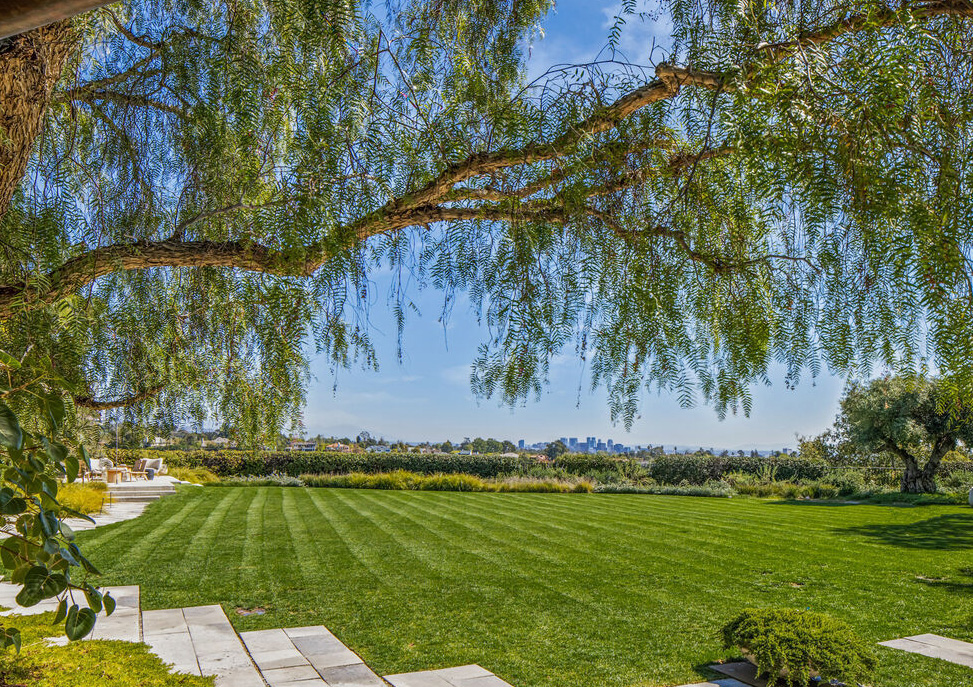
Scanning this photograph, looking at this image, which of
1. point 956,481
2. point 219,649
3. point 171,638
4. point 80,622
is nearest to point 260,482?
point 171,638

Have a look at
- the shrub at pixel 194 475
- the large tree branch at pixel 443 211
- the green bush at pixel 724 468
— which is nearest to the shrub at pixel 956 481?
the green bush at pixel 724 468

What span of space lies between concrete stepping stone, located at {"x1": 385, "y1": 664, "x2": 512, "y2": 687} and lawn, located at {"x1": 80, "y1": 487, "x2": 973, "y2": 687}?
147mm

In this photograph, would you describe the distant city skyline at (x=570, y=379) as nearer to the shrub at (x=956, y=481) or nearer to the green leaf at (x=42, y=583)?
the green leaf at (x=42, y=583)

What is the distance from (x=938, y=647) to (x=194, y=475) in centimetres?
1781

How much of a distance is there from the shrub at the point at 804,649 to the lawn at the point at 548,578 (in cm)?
48

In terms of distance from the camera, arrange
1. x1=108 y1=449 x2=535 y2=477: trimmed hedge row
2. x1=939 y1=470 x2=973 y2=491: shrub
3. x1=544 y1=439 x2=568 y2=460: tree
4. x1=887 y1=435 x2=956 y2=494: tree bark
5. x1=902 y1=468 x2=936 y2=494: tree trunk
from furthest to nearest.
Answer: x1=544 y1=439 x2=568 y2=460: tree → x1=108 y1=449 x2=535 y2=477: trimmed hedge row → x1=939 y1=470 x2=973 y2=491: shrub → x1=902 y1=468 x2=936 y2=494: tree trunk → x1=887 y1=435 x2=956 y2=494: tree bark

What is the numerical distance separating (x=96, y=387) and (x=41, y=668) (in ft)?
5.98

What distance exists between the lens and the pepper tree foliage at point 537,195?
1.47 meters

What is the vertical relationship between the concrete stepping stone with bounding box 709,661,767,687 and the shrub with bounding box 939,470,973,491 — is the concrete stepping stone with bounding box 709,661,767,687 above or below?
below

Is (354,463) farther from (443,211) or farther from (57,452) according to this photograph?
(57,452)

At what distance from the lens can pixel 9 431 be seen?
116 centimetres

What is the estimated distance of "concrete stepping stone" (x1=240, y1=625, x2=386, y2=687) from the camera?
4211 mm

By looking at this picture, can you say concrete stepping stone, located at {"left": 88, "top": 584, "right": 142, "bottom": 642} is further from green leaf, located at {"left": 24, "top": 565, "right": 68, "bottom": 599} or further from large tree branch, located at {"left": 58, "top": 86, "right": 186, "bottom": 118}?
green leaf, located at {"left": 24, "top": 565, "right": 68, "bottom": 599}

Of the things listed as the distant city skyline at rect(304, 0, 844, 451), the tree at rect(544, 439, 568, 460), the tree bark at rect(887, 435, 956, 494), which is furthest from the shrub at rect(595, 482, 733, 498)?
the distant city skyline at rect(304, 0, 844, 451)
